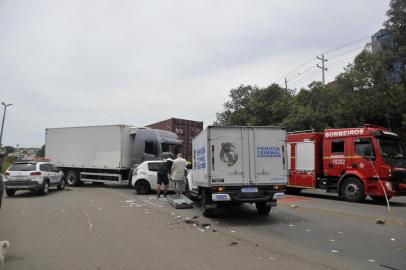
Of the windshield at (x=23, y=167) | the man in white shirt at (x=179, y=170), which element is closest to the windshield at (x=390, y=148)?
the man in white shirt at (x=179, y=170)

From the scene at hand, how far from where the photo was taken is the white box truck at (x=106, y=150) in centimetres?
2292

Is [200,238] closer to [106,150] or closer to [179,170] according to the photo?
[179,170]

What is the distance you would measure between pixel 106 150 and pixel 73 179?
10.6 feet

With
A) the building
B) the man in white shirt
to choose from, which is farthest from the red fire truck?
the building

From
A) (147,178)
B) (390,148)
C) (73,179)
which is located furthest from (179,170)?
(73,179)

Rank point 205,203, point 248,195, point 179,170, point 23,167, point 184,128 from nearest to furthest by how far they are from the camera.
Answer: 1. point 248,195
2. point 205,203
3. point 179,170
4. point 23,167
5. point 184,128

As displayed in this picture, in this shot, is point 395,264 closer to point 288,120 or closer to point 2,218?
Result: point 2,218

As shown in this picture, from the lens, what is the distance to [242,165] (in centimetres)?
1139

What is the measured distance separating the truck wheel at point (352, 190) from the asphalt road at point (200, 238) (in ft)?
7.20

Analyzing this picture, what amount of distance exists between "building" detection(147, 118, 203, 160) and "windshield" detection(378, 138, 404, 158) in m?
12.6

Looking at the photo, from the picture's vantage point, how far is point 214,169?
A: 11188 mm

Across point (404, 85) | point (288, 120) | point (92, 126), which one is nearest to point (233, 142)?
A: point (92, 126)

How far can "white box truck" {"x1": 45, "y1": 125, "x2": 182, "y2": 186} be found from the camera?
75.2ft

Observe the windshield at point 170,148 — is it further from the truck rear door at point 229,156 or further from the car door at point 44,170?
the truck rear door at point 229,156
